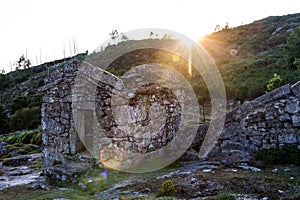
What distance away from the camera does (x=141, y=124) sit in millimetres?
10055

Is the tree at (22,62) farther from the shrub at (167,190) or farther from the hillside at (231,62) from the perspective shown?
the shrub at (167,190)

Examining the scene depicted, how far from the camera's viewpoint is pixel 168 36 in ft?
249

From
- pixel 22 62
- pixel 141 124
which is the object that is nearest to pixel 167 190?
pixel 141 124

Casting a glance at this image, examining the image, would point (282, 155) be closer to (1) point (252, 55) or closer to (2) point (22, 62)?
(1) point (252, 55)

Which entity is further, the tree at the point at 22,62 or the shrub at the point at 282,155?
the tree at the point at 22,62

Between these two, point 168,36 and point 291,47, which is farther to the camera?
point 168,36

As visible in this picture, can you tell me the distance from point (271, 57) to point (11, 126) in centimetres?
3541

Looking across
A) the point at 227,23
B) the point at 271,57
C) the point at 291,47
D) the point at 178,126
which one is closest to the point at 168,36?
the point at 227,23

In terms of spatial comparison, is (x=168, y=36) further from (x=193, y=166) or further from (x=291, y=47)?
(x=193, y=166)

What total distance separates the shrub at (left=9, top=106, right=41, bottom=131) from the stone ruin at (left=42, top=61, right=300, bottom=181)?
25.8m

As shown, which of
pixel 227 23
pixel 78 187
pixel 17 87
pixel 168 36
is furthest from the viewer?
pixel 227 23

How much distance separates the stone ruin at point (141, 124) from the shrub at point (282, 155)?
0.24 metres

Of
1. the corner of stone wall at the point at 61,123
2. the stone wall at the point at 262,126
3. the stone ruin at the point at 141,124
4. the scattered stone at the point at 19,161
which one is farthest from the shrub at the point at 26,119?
the stone wall at the point at 262,126

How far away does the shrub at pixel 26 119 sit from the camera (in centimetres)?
3553
